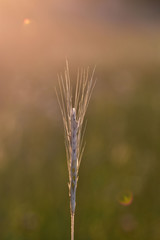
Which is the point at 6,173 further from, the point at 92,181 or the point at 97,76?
the point at 97,76

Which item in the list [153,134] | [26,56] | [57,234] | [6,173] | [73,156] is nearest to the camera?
[73,156]

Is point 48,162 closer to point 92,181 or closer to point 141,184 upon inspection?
point 92,181

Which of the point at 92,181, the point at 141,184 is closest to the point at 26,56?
the point at 92,181

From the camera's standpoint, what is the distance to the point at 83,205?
1229 millimetres

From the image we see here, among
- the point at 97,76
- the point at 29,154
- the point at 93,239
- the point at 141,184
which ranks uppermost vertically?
the point at 97,76

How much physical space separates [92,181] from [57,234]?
0.25m

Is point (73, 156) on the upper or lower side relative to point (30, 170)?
upper

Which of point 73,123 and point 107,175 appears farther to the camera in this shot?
point 107,175

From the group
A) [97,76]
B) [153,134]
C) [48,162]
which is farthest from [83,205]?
[97,76]

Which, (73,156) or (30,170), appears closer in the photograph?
(73,156)

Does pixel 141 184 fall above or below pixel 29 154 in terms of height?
below

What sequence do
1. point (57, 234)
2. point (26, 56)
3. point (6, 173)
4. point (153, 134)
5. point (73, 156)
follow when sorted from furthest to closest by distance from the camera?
point (26, 56)
point (153, 134)
point (6, 173)
point (57, 234)
point (73, 156)

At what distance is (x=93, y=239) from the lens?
3.86 ft

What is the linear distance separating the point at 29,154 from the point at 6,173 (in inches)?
4.8
